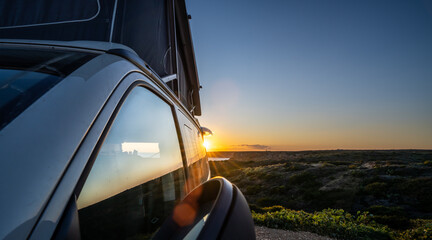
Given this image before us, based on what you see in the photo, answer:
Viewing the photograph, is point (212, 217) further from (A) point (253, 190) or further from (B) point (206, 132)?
Result: (A) point (253, 190)

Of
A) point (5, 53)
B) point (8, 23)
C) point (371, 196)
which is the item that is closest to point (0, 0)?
point (8, 23)

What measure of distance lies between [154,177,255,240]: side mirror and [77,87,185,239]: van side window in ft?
0.70


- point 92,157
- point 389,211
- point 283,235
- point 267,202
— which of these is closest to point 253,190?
point 267,202

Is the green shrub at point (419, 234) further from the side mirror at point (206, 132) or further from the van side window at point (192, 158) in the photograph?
the van side window at point (192, 158)

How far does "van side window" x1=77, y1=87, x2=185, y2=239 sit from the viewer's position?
2.55 feet

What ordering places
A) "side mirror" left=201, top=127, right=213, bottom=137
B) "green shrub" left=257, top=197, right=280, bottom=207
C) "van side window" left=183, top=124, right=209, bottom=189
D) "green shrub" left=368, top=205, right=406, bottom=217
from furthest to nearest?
"green shrub" left=257, top=197, right=280, bottom=207, "green shrub" left=368, top=205, right=406, bottom=217, "side mirror" left=201, top=127, right=213, bottom=137, "van side window" left=183, top=124, right=209, bottom=189

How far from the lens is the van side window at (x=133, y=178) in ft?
2.55

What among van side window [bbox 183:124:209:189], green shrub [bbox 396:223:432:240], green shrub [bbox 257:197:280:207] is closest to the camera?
van side window [bbox 183:124:209:189]

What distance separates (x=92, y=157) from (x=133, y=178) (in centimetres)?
43

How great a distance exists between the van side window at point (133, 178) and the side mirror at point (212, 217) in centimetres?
21

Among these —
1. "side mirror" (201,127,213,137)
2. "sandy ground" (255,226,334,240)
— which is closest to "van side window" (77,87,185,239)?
"side mirror" (201,127,213,137)

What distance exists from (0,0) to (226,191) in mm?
4049

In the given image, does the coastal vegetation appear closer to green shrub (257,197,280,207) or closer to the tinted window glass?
→ green shrub (257,197,280,207)

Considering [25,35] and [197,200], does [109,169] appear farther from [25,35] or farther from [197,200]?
Answer: [25,35]
